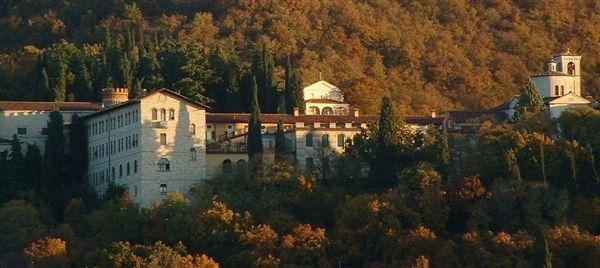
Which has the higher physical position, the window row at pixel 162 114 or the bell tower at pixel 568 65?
the bell tower at pixel 568 65

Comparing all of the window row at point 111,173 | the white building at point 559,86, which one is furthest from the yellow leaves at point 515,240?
the window row at point 111,173

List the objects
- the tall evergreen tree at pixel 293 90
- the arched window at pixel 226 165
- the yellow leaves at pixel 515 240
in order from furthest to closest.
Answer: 1. the tall evergreen tree at pixel 293 90
2. the arched window at pixel 226 165
3. the yellow leaves at pixel 515 240

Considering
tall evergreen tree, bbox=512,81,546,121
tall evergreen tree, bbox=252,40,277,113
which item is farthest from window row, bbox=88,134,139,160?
tall evergreen tree, bbox=512,81,546,121

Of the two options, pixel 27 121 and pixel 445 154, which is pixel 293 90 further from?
pixel 27 121

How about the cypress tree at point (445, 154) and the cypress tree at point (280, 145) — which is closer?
the cypress tree at point (445, 154)

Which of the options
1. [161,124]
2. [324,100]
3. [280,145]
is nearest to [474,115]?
[324,100]

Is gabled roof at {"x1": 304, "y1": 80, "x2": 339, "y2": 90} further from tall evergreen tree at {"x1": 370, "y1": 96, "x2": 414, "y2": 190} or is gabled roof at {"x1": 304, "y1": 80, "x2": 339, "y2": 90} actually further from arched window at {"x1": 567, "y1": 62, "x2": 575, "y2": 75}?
tall evergreen tree at {"x1": 370, "y1": 96, "x2": 414, "y2": 190}

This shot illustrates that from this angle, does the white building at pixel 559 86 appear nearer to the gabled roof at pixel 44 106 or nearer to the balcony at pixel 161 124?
the balcony at pixel 161 124

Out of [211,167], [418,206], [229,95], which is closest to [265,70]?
[229,95]
